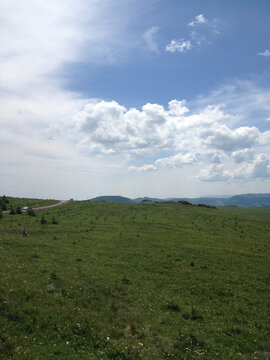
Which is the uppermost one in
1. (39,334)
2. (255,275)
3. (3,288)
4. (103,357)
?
(3,288)

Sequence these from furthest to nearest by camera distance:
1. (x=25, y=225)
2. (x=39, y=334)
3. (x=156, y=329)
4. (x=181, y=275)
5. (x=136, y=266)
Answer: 1. (x=25, y=225)
2. (x=136, y=266)
3. (x=181, y=275)
4. (x=156, y=329)
5. (x=39, y=334)

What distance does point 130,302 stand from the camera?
1570 centimetres

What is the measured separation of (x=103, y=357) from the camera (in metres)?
9.73

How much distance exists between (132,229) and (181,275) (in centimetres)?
2203

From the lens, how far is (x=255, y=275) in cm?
2203

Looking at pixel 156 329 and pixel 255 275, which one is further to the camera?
pixel 255 275

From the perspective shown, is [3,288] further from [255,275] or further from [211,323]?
[255,275]

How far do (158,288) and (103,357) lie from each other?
9609 millimetres

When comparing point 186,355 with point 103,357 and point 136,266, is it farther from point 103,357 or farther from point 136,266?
point 136,266

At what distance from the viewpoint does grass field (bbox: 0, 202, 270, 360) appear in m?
10.5

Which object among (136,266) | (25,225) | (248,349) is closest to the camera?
(248,349)

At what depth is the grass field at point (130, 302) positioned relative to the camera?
1055 centimetres

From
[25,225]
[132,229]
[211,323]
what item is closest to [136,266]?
[211,323]

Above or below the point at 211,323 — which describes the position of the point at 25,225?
above
